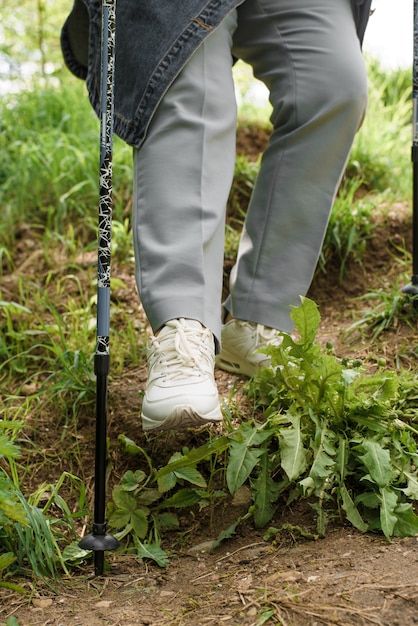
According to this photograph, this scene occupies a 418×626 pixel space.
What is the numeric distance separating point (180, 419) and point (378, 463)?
16.6 inches

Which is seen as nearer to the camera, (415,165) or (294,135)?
(294,135)

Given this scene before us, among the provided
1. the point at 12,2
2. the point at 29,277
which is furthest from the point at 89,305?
the point at 12,2

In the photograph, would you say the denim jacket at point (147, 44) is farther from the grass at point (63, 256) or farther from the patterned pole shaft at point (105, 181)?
the grass at point (63, 256)

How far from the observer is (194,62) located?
68.6 inches

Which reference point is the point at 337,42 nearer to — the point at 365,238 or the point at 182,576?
the point at 365,238

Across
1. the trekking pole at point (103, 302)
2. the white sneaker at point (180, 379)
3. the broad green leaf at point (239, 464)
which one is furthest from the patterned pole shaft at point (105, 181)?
the broad green leaf at point (239, 464)

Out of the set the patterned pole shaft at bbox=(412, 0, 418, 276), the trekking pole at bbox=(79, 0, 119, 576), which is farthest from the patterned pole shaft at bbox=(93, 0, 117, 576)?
the patterned pole shaft at bbox=(412, 0, 418, 276)

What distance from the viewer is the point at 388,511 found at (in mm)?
1512

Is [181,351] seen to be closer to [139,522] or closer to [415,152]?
[139,522]

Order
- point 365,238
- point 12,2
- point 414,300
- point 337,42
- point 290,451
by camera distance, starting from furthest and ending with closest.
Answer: point 12,2 < point 365,238 < point 414,300 < point 337,42 < point 290,451

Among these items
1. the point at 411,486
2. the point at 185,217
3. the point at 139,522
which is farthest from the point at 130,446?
the point at 411,486

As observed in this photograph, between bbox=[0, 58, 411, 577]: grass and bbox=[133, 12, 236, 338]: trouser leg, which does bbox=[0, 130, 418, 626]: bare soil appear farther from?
bbox=[133, 12, 236, 338]: trouser leg

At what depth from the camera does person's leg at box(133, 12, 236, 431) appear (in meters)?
1.69

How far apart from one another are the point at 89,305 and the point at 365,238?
3.58 ft
